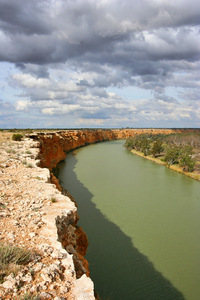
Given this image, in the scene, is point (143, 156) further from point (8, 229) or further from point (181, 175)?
point (8, 229)

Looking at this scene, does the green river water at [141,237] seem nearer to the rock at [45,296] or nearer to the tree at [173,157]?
the rock at [45,296]

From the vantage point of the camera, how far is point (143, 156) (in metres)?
42.8

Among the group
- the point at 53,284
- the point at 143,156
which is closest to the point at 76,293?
the point at 53,284

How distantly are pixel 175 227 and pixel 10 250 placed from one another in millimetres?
12035

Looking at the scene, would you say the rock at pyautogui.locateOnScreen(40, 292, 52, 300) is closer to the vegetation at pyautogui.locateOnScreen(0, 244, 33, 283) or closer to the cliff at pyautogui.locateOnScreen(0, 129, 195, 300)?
the cliff at pyautogui.locateOnScreen(0, 129, 195, 300)

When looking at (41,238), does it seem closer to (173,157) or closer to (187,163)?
(187,163)

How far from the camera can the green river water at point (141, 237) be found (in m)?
8.02

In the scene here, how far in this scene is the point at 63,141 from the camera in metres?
42.4

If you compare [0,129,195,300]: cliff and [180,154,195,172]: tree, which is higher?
[0,129,195,300]: cliff

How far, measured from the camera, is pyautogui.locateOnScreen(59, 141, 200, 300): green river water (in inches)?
316

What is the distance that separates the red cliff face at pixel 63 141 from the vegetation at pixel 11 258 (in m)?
9.04

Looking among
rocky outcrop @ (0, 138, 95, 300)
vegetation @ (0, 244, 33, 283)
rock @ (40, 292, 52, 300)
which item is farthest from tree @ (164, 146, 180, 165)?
rock @ (40, 292, 52, 300)

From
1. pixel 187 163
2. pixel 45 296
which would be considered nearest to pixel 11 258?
pixel 45 296

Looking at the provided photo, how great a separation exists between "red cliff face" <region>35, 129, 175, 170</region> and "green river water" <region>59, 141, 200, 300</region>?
4.70 metres
